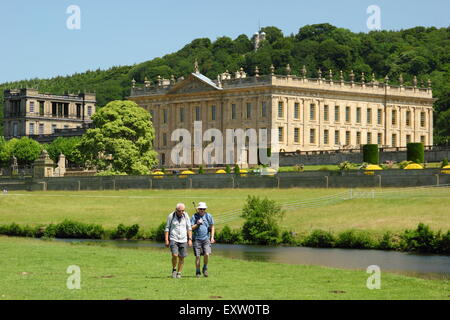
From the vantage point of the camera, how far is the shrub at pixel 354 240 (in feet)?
136

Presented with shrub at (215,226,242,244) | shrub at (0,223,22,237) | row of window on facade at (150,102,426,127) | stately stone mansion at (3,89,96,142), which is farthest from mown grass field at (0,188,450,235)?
stately stone mansion at (3,89,96,142)

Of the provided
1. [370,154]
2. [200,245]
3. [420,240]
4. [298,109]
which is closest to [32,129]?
[298,109]

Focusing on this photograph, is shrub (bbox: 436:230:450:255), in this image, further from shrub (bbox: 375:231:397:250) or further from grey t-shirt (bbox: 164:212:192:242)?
grey t-shirt (bbox: 164:212:192:242)

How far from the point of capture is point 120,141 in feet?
292

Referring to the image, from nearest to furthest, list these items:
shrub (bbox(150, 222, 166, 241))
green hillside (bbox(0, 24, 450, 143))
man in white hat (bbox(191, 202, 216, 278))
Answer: man in white hat (bbox(191, 202, 216, 278)) → shrub (bbox(150, 222, 166, 241)) → green hillside (bbox(0, 24, 450, 143))

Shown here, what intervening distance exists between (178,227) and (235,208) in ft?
105

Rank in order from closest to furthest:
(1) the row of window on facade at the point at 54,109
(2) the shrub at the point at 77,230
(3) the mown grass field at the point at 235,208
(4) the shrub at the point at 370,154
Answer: (3) the mown grass field at the point at 235,208 < (2) the shrub at the point at 77,230 < (4) the shrub at the point at 370,154 < (1) the row of window on facade at the point at 54,109

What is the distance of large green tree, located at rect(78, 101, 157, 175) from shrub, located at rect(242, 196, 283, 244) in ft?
143

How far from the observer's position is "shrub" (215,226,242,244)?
148ft

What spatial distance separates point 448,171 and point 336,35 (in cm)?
10950

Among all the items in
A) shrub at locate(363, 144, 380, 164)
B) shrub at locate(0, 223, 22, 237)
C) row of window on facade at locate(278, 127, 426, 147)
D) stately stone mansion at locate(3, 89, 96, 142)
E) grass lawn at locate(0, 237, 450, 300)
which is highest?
stately stone mansion at locate(3, 89, 96, 142)

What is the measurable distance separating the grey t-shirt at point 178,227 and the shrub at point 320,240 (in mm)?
18768

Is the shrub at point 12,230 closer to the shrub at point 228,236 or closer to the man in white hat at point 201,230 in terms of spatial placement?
the shrub at point 228,236

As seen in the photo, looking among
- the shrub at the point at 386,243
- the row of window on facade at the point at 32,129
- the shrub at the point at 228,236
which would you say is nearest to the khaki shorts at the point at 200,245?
the shrub at the point at 386,243
